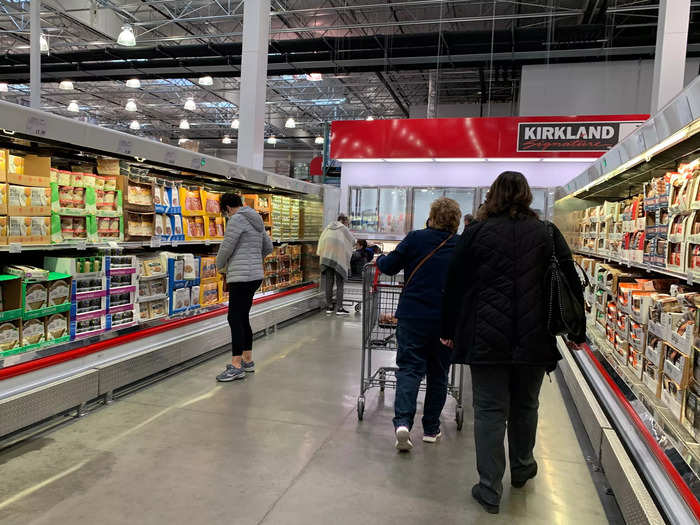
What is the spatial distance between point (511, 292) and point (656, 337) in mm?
894

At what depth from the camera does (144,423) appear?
3789mm

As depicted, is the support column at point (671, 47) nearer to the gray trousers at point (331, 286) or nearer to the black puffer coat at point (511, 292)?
the black puffer coat at point (511, 292)

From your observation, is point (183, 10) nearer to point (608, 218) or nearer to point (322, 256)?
point (322, 256)

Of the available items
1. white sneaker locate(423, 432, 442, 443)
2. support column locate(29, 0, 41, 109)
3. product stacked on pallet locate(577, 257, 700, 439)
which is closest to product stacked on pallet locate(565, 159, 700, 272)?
product stacked on pallet locate(577, 257, 700, 439)

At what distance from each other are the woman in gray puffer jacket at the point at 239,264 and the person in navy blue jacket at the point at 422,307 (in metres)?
1.77

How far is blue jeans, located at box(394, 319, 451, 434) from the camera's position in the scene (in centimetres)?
339

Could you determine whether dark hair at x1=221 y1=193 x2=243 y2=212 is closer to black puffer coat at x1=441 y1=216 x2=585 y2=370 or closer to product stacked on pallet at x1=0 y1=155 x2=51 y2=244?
product stacked on pallet at x1=0 y1=155 x2=51 y2=244

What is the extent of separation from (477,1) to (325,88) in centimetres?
809

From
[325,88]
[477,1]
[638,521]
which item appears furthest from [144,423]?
[325,88]

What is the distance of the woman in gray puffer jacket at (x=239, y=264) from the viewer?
4785 mm

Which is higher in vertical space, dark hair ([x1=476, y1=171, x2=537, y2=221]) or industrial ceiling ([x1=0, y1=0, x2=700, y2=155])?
industrial ceiling ([x1=0, y1=0, x2=700, y2=155])

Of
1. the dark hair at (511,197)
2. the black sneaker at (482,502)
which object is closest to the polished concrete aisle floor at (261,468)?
the black sneaker at (482,502)
